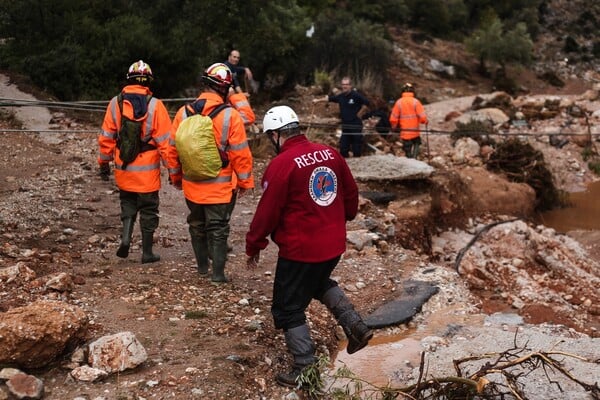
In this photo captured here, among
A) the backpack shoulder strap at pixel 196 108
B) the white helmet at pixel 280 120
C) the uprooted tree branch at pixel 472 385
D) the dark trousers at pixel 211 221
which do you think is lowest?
the uprooted tree branch at pixel 472 385

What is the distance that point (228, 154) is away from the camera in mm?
5160

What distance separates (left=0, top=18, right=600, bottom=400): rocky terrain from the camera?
3859 millimetres

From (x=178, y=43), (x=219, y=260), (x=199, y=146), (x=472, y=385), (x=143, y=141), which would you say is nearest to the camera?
(x=472, y=385)

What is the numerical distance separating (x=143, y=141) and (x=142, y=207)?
0.57 meters

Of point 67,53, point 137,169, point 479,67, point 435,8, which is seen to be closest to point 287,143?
point 137,169

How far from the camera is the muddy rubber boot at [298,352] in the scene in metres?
4.03

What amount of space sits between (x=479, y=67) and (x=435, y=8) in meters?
4.06

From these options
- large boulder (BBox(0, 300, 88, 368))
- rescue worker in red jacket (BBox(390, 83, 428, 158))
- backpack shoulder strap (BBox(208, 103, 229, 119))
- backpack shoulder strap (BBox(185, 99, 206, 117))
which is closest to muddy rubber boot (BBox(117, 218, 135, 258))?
backpack shoulder strap (BBox(185, 99, 206, 117))

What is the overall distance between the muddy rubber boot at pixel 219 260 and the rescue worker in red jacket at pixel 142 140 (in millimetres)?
753

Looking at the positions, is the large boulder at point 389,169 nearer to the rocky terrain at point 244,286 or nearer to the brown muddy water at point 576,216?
the rocky terrain at point 244,286

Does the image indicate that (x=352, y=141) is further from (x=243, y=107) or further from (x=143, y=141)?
(x=143, y=141)

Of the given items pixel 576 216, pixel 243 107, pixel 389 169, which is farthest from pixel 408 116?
pixel 243 107

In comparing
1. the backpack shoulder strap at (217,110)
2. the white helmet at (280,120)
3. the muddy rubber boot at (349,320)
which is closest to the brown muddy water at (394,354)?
the muddy rubber boot at (349,320)

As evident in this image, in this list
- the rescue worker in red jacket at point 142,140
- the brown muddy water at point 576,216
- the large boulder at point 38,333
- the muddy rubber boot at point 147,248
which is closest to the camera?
the large boulder at point 38,333
